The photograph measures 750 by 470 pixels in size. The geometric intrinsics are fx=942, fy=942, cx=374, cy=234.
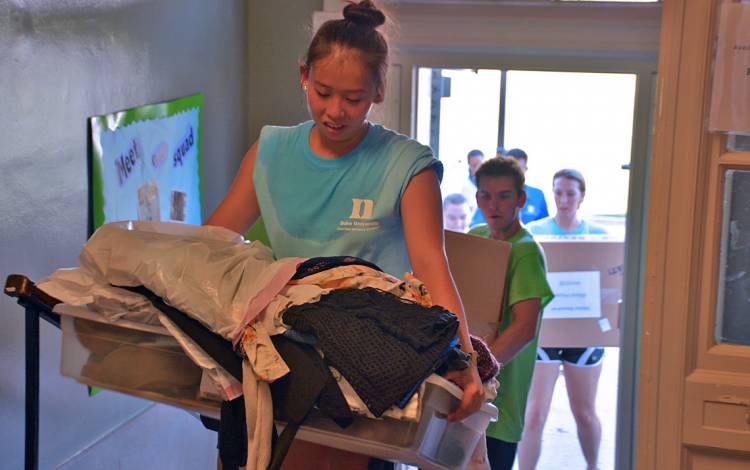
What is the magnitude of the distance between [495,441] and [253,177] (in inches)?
60.0

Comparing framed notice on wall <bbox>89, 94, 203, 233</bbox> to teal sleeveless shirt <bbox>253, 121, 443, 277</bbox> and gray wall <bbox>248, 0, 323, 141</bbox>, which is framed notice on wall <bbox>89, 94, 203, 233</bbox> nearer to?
gray wall <bbox>248, 0, 323, 141</bbox>

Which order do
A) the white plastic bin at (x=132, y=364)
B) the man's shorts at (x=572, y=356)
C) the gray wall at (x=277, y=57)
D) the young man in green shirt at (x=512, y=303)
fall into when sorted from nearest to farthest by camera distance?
1. the white plastic bin at (x=132, y=364)
2. the young man in green shirt at (x=512, y=303)
3. the gray wall at (x=277, y=57)
4. the man's shorts at (x=572, y=356)

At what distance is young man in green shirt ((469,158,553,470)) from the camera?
2857mm

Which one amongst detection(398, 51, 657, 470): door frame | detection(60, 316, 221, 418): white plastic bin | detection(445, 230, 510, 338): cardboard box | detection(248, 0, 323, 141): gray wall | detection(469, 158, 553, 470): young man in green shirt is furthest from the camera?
detection(398, 51, 657, 470): door frame

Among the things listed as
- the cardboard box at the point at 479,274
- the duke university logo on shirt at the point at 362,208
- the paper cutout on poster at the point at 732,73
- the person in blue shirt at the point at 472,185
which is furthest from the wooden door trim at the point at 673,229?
the person in blue shirt at the point at 472,185

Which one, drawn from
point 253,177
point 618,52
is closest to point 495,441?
point 618,52

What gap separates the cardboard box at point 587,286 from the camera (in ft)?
12.9

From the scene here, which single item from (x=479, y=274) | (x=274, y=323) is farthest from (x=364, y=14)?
(x=479, y=274)

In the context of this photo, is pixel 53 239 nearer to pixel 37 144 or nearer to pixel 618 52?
pixel 37 144

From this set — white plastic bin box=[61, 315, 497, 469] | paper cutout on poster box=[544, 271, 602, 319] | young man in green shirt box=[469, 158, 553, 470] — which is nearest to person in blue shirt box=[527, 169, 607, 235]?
paper cutout on poster box=[544, 271, 602, 319]

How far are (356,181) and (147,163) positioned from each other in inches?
39.6

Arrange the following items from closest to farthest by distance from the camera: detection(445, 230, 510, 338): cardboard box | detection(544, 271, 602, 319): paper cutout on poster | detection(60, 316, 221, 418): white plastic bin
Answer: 1. detection(60, 316, 221, 418): white plastic bin
2. detection(445, 230, 510, 338): cardboard box
3. detection(544, 271, 602, 319): paper cutout on poster

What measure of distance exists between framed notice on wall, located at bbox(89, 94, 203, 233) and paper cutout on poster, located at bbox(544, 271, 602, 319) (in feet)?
5.70

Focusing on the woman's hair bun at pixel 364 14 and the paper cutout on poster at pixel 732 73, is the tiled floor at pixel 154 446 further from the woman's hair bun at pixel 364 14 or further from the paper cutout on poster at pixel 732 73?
the paper cutout on poster at pixel 732 73
